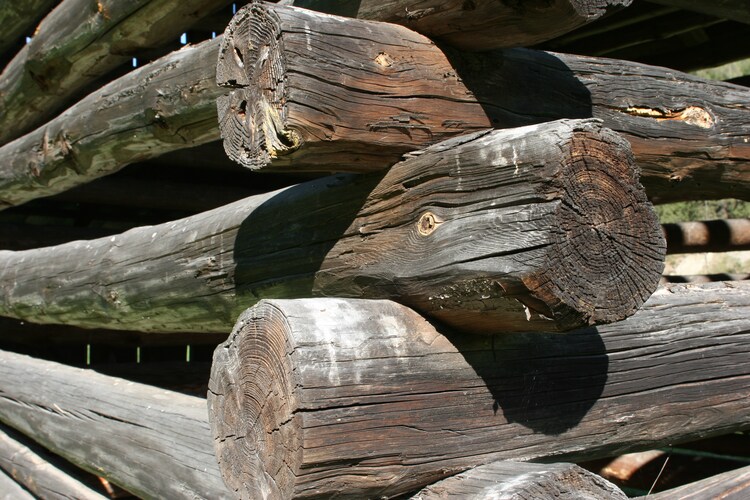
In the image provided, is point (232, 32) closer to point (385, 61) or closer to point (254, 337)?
point (385, 61)

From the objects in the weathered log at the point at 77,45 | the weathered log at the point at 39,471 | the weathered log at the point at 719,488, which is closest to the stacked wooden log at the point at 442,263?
the weathered log at the point at 719,488

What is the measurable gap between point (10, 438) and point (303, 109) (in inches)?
131

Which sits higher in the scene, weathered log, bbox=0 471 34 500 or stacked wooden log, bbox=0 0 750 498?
stacked wooden log, bbox=0 0 750 498

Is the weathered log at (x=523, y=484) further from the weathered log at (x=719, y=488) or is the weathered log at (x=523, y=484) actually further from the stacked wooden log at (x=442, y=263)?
the weathered log at (x=719, y=488)

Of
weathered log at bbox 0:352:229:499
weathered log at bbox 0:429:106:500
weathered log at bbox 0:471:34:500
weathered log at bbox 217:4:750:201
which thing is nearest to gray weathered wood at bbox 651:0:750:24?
weathered log at bbox 217:4:750:201

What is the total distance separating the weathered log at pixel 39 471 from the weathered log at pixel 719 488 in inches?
88.1

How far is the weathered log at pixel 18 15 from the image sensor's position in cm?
407

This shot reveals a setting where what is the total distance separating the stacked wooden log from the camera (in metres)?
1.50

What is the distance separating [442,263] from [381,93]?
1.24 ft

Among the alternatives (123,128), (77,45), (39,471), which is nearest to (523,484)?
(123,128)

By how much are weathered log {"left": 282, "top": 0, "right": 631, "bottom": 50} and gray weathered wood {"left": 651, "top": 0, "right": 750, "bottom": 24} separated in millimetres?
1268

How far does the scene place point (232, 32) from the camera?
1.80 metres

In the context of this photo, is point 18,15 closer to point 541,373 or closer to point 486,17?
point 486,17

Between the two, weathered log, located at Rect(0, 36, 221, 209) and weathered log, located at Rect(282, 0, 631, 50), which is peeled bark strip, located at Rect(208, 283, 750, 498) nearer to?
weathered log, located at Rect(282, 0, 631, 50)
